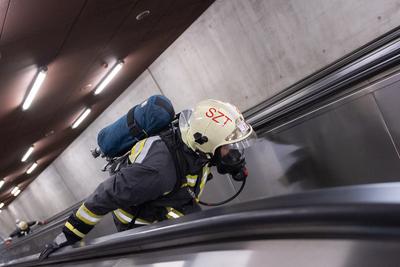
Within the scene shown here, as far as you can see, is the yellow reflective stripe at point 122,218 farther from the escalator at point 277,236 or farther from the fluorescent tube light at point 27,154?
the fluorescent tube light at point 27,154

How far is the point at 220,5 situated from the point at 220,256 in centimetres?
593

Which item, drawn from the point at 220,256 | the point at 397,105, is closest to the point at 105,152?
the point at 220,256

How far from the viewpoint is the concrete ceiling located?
5.18 m

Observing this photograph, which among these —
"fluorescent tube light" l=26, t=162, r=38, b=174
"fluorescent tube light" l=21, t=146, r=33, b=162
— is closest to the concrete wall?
"fluorescent tube light" l=21, t=146, r=33, b=162

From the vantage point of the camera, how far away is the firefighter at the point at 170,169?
2703 millimetres

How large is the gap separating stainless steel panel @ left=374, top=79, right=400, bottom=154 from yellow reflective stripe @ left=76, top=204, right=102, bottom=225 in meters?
2.57

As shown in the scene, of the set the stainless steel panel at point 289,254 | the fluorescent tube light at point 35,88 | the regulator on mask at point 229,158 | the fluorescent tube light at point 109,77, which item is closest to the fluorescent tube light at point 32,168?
the fluorescent tube light at point 109,77

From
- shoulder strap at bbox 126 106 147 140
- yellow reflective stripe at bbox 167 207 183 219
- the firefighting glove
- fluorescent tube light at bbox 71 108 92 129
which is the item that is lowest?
yellow reflective stripe at bbox 167 207 183 219

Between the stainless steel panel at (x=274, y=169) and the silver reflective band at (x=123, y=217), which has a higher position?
the silver reflective band at (x=123, y=217)

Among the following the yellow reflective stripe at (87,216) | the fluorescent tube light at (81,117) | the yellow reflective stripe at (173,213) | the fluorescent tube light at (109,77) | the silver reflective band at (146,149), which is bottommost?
the yellow reflective stripe at (173,213)

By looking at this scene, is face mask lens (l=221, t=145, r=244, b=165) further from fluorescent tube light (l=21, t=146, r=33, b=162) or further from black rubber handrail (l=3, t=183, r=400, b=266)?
fluorescent tube light (l=21, t=146, r=33, b=162)

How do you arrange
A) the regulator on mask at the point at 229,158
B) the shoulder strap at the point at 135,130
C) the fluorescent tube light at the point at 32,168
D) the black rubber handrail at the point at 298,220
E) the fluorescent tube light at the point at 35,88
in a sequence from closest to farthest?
the black rubber handrail at the point at 298,220
the regulator on mask at the point at 229,158
the shoulder strap at the point at 135,130
the fluorescent tube light at the point at 35,88
the fluorescent tube light at the point at 32,168

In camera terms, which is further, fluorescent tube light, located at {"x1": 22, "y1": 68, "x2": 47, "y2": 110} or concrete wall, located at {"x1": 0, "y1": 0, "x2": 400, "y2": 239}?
fluorescent tube light, located at {"x1": 22, "y1": 68, "x2": 47, "y2": 110}

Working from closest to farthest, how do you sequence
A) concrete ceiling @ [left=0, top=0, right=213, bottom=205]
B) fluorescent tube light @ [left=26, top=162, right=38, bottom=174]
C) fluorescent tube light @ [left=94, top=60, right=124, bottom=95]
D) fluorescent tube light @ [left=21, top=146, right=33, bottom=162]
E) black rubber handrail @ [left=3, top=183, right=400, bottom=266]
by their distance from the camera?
black rubber handrail @ [left=3, top=183, right=400, bottom=266], concrete ceiling @ [left=0, top=0, right=213, bottom=205], fluorescent tube light @ [left=94, top=60, right=124, bottom=95], fluorescent tube light @ [left=21, top=146, right=33, bottom=162], fluorescent tube light @ [left=26, top=162, right=38, bottom=174]
